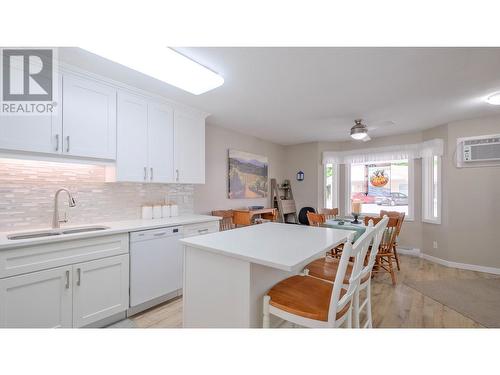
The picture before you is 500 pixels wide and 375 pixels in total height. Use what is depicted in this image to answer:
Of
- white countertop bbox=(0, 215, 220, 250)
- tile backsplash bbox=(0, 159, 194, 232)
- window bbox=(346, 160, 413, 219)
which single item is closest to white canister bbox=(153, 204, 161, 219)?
tile backsplash bbox=(0, 159, 194, 232)

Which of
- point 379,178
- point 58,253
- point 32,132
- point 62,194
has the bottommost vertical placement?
point 58,253

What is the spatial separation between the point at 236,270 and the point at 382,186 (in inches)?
178

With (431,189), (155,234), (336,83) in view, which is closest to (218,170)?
(155,234)

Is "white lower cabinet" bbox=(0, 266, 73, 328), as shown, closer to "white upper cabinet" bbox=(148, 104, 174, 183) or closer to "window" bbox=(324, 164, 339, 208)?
"white upper cabinet" bbox=(148, 104, 174, 183)

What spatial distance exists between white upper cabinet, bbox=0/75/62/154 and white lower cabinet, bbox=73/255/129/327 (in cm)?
101

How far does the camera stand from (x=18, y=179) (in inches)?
75.4

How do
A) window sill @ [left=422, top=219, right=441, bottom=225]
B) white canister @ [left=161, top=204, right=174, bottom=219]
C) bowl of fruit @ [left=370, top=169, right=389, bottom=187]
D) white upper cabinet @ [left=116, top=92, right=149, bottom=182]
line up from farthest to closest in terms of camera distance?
bowl of fruit @ [left=370, top=169, right=389, bottom=187] → window sill @ [left=422, top=219, right=441, bottom=225] → white canister @ [left=161, top=204, right=174, bottom=219] → white upper cabinet @ [left=116, top=92, right=149, bottom=182]

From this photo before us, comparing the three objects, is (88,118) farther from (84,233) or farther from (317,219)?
(317,219)

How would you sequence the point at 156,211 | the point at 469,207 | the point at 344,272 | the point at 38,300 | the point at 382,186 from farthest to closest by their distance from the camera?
1. the point at 382,186
2. the point at 469,207
3. the point at 156,211
4. the point at 38,300
5. the point at 344,272

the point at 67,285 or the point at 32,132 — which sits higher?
the point at 32,132

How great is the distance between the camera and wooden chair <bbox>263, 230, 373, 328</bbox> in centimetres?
104

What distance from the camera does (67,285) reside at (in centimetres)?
173
